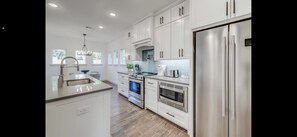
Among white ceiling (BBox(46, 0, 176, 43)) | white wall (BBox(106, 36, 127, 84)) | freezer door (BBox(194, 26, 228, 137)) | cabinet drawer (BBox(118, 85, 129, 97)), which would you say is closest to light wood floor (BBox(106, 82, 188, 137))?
freezer door (BBox(194, 26, 228, 137))

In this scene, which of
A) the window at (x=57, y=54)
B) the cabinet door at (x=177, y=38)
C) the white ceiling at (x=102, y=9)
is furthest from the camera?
the window at (x=57, y=54)

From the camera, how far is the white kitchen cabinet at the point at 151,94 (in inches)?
113

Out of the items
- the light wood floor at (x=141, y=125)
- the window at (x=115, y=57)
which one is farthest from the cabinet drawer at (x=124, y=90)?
the window at (x=115, y=57)

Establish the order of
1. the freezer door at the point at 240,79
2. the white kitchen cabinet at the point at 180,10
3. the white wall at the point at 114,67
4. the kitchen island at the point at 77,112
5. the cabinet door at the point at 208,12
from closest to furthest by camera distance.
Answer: the kitchen island at the point at 77,112
the freezer door at the point at 240,79
the cabinet door at the point at 208,12
the white kitchen cabinet at the point at 180,10
the white wall at the point at 114,67

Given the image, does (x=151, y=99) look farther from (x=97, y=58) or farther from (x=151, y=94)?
(x=97, y=58)

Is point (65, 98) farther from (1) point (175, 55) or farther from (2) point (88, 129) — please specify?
(1) point (175, 55)

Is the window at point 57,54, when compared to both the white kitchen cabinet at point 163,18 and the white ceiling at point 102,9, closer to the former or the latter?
the white ceiling at point 102,9

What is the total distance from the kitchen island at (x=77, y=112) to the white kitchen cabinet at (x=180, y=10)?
2.16 m

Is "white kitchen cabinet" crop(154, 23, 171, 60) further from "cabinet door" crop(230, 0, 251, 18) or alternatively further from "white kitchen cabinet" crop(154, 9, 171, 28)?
"cabinet door" crop(230, 0, 251, 18)

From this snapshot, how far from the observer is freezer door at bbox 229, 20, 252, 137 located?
1.26 m

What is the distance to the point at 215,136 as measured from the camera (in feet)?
5.11
